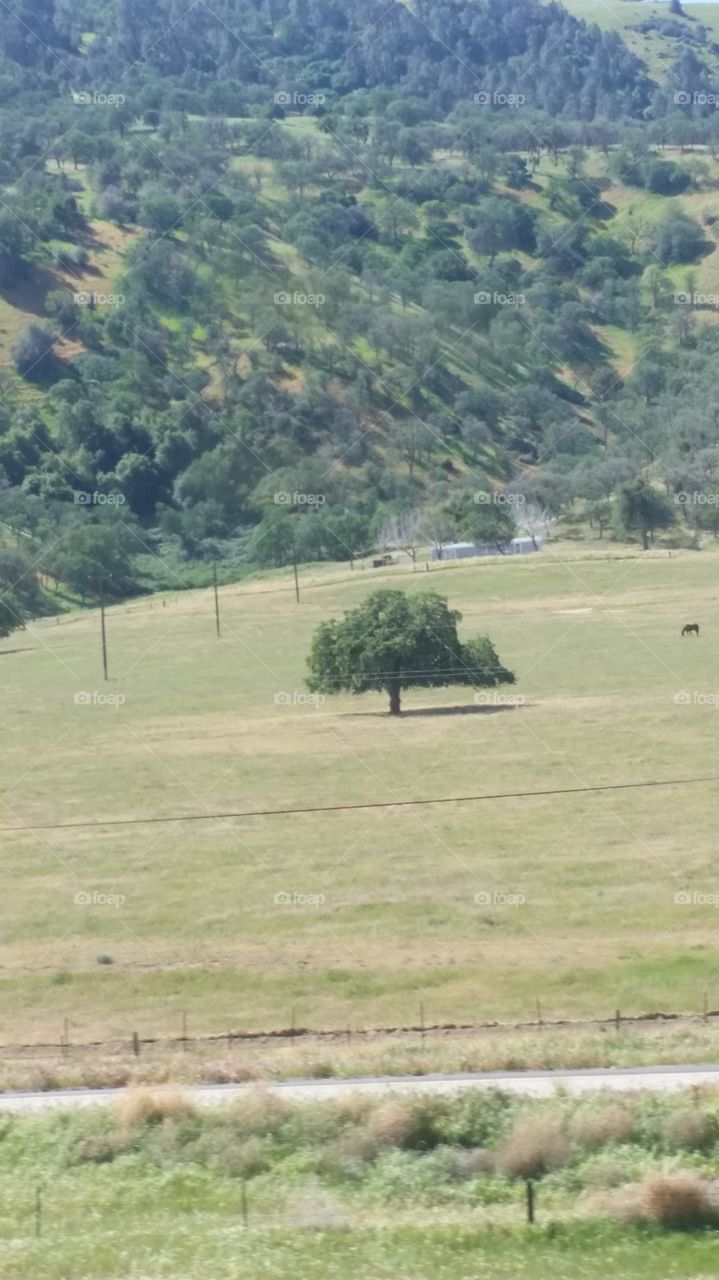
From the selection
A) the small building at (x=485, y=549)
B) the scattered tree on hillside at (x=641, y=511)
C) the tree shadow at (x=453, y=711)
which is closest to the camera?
the tree shadow at (x=453, y=711)

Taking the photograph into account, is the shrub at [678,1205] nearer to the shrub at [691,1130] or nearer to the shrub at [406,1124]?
the shrub at [691,1130]

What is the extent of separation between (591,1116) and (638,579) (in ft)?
272

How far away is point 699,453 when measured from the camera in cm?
14862

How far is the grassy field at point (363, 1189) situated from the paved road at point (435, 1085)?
96cm

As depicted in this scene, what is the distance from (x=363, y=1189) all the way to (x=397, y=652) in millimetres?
46274

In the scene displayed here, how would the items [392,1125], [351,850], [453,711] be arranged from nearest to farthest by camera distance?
[392,1125]
[351,850]
[453,711]

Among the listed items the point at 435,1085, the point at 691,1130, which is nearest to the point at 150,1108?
the point at 435,1085

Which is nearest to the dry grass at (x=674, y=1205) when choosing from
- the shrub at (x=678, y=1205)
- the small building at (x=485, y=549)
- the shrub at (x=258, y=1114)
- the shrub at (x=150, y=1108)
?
the shrub at (x=678, y=1205)

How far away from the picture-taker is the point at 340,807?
156ft

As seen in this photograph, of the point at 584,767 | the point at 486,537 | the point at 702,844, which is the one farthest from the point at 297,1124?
the point at 486,537

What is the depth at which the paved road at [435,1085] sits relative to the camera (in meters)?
20.9

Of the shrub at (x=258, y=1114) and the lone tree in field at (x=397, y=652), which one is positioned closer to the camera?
the shrub at (x=258, y=1114)

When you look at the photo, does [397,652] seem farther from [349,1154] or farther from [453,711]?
[349,1154]

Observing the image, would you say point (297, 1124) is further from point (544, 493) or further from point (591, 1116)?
point (544, 493)
